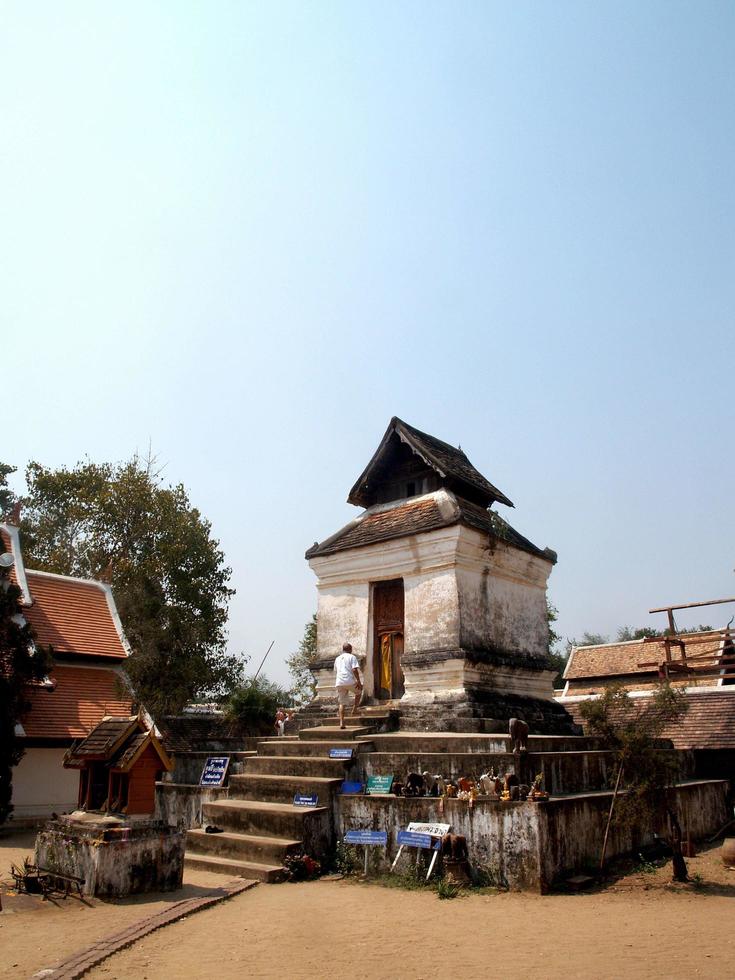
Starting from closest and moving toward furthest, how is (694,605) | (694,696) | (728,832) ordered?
1. (728,832)
2. (694,605)
3. (694,696)

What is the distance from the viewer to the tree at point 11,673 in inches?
490

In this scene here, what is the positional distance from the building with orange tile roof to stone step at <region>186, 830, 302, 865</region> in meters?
4.55

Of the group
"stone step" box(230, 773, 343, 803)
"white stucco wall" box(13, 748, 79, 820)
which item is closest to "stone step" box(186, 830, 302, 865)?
"stone step" box(230, 773, 343, 803)

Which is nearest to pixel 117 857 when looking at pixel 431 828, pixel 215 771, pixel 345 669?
pixel 431 828

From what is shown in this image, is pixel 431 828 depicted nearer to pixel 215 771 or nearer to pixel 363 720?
pixel 363 720

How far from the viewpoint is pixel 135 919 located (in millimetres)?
7227

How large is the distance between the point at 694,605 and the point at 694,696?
12.8 ft

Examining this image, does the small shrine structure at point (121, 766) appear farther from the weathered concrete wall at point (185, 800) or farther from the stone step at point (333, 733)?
the stone step at point (333, 733)

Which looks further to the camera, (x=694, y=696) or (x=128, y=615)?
(x=128, y=615)

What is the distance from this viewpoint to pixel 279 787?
10609 millimetres

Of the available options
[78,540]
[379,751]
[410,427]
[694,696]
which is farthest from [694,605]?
[78,540]

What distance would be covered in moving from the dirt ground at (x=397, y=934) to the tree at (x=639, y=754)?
0.77 meters

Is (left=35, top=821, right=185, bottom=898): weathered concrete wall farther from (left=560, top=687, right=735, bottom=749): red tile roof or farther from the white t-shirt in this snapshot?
(left=560, top=687, right=735, bottom=749): red tile roof

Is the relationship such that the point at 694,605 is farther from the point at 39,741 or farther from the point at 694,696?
the point at 39,741
